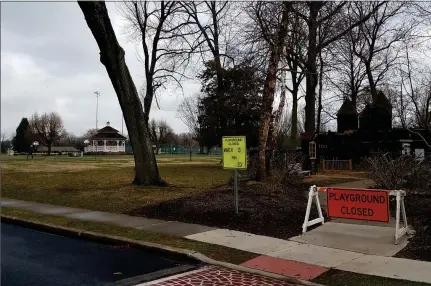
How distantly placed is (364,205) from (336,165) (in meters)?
24.0

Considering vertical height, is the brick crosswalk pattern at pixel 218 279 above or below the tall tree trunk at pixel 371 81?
below

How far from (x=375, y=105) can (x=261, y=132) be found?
2105 cm

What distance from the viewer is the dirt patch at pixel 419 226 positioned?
7.12 metres

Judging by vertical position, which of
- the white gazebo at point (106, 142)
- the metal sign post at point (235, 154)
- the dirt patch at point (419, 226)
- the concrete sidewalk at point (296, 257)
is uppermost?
the white gazebo at point (106, 142)

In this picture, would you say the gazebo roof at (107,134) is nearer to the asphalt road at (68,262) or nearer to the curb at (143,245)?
the curb at (143,245)

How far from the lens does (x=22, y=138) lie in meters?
89.4

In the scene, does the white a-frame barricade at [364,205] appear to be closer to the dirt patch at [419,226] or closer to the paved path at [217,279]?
the dirt patch at [419,226]

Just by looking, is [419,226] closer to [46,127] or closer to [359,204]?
[359,204]

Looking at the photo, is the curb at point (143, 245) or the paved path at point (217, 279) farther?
the curb at point (143, 245)

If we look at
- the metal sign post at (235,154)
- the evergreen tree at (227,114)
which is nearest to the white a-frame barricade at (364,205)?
the metal sign post at (235,154)

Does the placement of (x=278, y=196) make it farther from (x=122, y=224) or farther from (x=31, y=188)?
(x=31, y=188)

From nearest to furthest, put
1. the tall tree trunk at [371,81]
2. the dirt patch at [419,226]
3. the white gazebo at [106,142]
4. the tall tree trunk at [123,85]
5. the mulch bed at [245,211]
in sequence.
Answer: the dirt patch at [419,226]
the mulch bed at [245,211]
the tall tree trunk at [123,85]
the tall tree trunk at [371,81]
the white gazebo at [106,142]

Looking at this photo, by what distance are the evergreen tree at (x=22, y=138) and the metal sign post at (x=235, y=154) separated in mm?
85975

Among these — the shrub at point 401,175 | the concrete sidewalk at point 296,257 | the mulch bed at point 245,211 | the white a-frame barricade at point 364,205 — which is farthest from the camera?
the shrub at point 401,175
